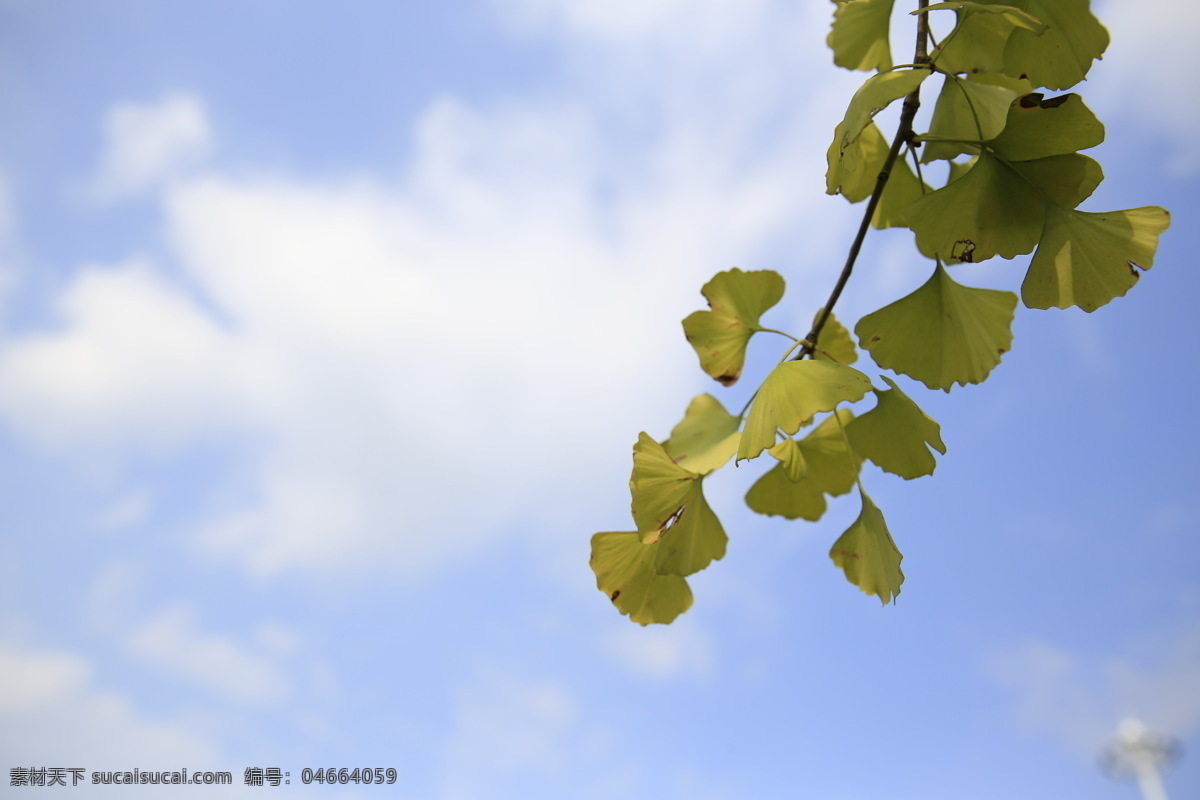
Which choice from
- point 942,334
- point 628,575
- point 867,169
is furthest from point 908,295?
point 628,575

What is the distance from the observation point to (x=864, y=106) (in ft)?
1.29

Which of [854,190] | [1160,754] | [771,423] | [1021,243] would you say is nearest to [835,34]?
[854,190]

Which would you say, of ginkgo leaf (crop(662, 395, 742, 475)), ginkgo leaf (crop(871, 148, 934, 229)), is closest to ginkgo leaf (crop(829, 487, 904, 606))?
ginkgo leaf (crop(662, 395, 742, 475))

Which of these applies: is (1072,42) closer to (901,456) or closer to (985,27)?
(985,27)

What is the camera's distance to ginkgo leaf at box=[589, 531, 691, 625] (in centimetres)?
55

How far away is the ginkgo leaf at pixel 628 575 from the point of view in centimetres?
55

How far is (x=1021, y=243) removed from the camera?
18.6 inches

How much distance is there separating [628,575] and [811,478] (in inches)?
6.6

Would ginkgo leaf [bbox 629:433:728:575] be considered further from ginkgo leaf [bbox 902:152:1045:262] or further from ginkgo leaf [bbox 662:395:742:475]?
ginkgo leaf [bbox 902:152:1045:262]

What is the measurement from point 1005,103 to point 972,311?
136 mm

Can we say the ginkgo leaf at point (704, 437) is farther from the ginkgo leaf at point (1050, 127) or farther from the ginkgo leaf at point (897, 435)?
the ginkgo leaf at point (1050, 127)

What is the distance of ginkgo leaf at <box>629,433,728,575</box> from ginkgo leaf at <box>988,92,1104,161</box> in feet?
0.91

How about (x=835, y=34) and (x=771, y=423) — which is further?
(x=835, y=34)

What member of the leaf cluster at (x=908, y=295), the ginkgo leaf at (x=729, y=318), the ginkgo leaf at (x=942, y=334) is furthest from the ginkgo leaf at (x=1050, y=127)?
the ginkgo leaf at (x=729, y=318)
